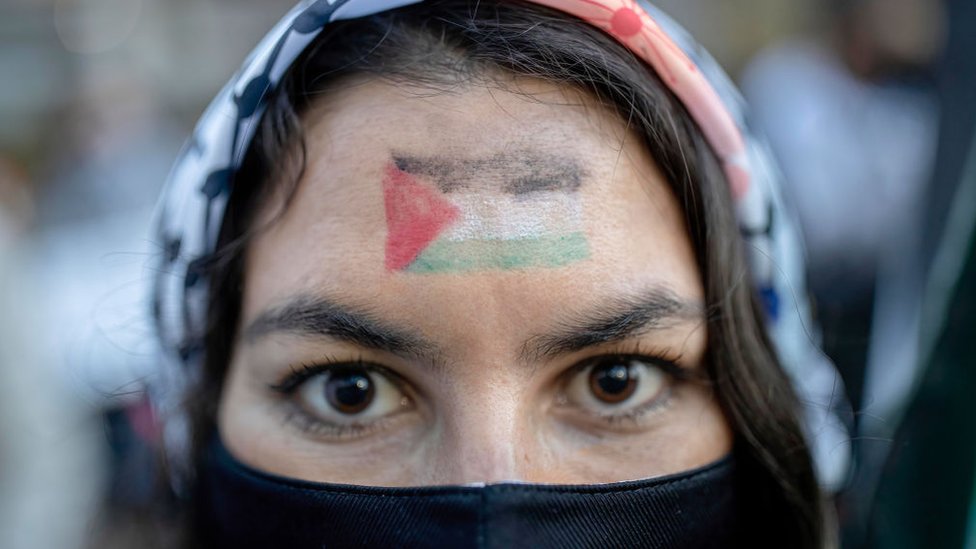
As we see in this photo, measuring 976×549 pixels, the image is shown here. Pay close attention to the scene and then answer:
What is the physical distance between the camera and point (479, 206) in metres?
1.39

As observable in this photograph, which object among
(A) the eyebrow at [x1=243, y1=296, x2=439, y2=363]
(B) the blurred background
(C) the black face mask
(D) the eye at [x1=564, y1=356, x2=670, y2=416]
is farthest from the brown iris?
(B) the blurred background

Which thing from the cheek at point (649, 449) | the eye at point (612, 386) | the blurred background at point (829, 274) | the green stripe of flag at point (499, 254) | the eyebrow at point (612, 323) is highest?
the green stripe of flag at point (499, 254)

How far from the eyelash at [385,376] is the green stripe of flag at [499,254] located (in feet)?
0.61

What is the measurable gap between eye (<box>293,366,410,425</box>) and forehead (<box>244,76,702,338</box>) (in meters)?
0.16

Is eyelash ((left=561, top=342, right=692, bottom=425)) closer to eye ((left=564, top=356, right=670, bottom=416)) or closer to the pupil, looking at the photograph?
eye ((left=564, top=356, right=670, bottom=416))

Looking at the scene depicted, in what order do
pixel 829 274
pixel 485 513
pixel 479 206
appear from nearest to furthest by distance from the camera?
pixel 485 513 < pixel 479 206 < pixel 829 274

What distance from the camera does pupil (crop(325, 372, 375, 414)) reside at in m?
1.49

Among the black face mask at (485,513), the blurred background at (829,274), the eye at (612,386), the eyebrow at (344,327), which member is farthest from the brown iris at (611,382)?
the blurred background at (829,274)

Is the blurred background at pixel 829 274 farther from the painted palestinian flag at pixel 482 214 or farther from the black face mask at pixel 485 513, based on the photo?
the painted palestinian flag at pixel 482 214

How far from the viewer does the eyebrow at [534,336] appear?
1359 millimetres

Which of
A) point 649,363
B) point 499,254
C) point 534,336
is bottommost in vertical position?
point 649,363

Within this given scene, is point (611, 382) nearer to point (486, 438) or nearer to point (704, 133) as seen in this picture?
point (486, 438)

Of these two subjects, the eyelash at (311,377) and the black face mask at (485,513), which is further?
the eyelash at (311,377)

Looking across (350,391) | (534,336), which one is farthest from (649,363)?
(350,391)
